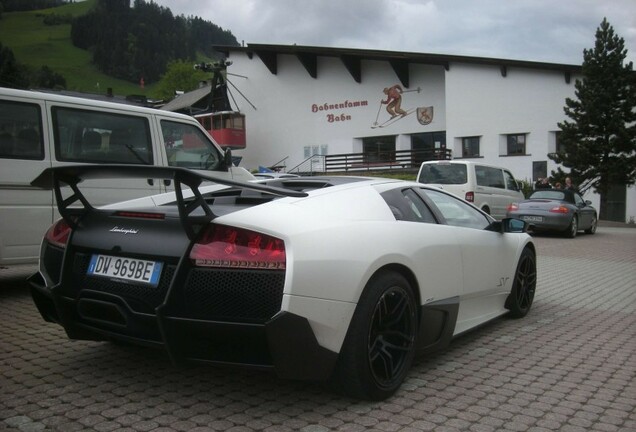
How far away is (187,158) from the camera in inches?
288

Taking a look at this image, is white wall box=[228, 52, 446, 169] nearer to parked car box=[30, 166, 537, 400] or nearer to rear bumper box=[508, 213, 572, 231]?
rear bumper box=[508, 213, 572, 231]

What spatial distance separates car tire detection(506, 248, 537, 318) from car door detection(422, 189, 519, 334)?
0.58 ft

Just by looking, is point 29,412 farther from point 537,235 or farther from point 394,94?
point 394,94

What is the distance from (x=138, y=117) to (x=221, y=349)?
15.6 feet

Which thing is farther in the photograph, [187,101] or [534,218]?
[187,101]

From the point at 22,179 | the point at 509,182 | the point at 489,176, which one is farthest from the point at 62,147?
the point at 509,182

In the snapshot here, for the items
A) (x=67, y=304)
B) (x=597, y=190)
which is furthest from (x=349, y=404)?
(x=597, y=190)

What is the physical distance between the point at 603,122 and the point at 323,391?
24.8m

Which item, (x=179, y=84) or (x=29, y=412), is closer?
(x=29, y=412)

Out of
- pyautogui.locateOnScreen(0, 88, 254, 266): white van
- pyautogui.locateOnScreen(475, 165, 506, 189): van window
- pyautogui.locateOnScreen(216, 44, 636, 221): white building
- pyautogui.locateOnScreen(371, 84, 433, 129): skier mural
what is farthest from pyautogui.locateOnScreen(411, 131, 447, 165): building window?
pyautogui.locateOnScreen(0, 88, 254, 266): white van

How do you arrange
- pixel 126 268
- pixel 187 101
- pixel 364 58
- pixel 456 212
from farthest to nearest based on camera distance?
pixel 187 101 → pixel 364 58 → pixel 456 212 → pixel 126 268

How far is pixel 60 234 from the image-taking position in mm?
3504

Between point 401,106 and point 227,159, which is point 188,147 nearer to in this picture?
point 227,159

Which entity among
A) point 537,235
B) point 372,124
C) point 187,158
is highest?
point 372,124
